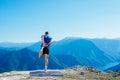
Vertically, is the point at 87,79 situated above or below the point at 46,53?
below

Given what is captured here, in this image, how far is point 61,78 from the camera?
21250 millimetres

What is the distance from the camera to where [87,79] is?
22.2 metres

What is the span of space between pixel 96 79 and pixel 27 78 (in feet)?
19.7

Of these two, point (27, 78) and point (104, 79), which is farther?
point (104, 79)

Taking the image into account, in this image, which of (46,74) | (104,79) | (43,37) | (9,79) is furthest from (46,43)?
(104,79)

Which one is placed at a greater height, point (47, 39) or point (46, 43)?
point (47, 39)

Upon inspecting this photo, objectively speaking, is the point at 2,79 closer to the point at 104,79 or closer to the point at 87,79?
the point at 87,79

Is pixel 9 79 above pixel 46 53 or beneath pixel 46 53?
beneath

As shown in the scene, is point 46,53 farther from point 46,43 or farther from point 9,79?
point 9,79

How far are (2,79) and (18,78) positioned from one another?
1226 millimetres

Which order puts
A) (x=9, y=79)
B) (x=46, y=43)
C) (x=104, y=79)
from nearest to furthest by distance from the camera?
(x=9, y=79) < (x=46, y=43) < (x=104, y=79)

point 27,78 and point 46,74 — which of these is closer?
point 27,78

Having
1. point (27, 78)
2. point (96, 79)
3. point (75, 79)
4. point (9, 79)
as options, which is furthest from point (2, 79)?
point (96, 79)

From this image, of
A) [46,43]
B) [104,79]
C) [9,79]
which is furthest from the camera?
[104,79]
